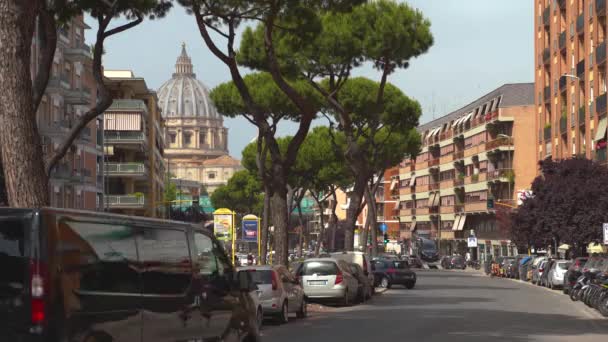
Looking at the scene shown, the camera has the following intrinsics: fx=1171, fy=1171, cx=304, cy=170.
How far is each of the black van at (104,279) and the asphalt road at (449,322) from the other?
27.9 ft

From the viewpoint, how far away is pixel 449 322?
24.5 m

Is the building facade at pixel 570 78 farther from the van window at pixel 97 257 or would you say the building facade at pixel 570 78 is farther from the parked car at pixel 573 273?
the van window at pixel 97 257

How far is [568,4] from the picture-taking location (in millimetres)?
67125

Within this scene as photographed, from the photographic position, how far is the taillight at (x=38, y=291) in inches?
328

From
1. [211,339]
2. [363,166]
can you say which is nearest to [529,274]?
[363,166]

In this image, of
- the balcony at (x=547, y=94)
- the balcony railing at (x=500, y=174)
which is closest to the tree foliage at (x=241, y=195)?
the balcony railing at (x=500, y=174)

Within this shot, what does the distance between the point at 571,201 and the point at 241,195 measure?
2944 inches

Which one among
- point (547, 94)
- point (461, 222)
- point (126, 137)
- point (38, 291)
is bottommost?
point (38, 291)

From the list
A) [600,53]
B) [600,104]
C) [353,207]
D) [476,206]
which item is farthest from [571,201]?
[476,206]

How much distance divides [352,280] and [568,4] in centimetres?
3819

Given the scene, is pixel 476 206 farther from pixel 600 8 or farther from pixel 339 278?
pixel 339 278

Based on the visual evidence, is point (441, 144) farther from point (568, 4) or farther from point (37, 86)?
point (37, 86)

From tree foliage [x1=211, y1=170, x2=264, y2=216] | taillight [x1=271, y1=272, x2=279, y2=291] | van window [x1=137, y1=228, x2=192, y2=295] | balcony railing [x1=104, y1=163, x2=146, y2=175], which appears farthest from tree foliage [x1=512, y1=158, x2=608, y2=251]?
tree foliage [x1=211, y1=170, x2=264, y2=216]

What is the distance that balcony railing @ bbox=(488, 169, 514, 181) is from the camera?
330 feet
